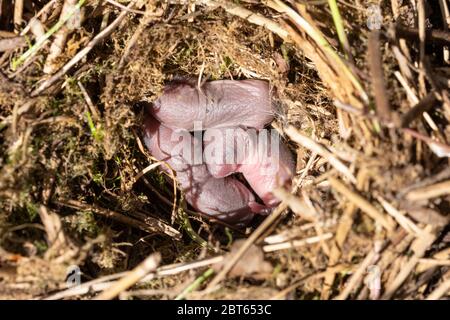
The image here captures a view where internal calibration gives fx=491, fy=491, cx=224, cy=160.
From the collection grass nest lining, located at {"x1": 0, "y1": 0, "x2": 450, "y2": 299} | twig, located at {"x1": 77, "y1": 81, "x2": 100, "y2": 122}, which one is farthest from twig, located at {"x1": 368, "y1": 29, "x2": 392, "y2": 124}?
twig, located at {"x1": 77, "y1": 81, "x2": 100, "y2": 122}

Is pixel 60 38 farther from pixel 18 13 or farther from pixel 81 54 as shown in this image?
pixel 18 13

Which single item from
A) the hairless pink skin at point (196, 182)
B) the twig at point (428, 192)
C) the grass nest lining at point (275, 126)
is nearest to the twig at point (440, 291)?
the grass nest lining at point (275, 126)

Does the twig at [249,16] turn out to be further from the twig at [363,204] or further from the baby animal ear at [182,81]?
the twig at [363,204]

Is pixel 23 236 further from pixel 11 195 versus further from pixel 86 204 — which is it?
pixel 86 204

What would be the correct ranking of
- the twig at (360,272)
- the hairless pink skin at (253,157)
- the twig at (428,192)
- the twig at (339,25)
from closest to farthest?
the twig at (428,192) < the twig at (360,272) < the twig at (339,25) < the hairless pink skin at (253,157)

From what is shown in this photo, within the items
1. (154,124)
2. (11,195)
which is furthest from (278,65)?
(11,195)

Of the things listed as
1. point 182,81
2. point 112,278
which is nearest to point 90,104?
point 182,81
